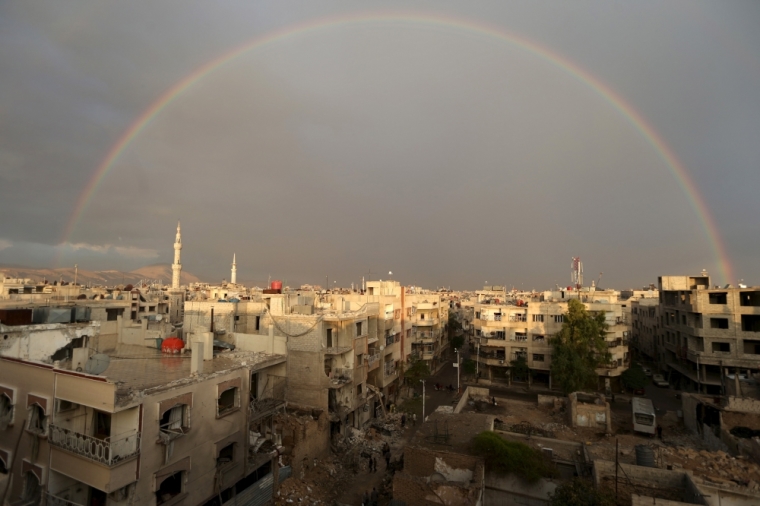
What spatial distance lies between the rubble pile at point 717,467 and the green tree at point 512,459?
6.55 metres

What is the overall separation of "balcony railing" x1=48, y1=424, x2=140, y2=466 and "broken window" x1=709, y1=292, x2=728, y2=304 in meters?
50.2

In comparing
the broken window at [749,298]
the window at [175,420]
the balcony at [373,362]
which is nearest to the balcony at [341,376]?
the balcony at [373,362]

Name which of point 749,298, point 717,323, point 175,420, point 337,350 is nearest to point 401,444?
point 337,350

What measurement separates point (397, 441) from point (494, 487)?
14.1m

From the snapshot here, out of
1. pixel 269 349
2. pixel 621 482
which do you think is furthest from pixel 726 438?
pixel 269 349

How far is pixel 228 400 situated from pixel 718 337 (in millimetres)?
45526

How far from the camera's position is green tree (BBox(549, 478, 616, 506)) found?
15094 mm

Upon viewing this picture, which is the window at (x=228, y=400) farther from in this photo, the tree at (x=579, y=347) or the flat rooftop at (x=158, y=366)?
the tree at (x=579, y=347)

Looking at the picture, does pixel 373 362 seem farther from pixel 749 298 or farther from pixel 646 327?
pixel 646 327

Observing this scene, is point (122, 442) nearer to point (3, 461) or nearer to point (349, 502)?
point (3, 461)

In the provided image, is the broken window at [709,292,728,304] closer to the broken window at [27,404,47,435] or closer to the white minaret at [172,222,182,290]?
the broken window at [27,404,47,435]

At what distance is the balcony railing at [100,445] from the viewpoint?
14.8 metres

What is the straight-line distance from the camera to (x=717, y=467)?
20.8m

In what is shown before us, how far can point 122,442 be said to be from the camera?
610 inches
